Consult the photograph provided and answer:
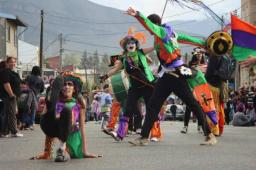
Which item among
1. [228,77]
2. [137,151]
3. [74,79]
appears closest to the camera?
[74,79]

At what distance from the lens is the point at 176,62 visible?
10.3 meters

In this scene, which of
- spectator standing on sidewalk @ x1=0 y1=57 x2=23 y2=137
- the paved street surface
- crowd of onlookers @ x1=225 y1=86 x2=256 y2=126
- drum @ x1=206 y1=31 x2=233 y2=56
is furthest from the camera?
crowd of onlookers @ x1=225 y1=86 x2=256 y2=126

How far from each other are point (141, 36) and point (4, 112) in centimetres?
347

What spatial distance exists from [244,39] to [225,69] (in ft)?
3.25

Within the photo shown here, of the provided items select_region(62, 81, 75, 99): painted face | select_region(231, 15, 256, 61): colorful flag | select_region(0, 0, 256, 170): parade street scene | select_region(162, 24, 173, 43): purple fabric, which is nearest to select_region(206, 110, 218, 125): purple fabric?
select_region(0, 0, 256, 170): parade street scene

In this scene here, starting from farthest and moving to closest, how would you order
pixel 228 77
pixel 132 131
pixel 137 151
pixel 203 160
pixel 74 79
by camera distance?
pixel 132 131, pixel 228 77, pixel 137 151, pixel 74 79, pixel 203 160

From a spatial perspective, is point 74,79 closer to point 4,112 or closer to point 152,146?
point 152,146

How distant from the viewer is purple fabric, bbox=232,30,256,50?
13.6 m

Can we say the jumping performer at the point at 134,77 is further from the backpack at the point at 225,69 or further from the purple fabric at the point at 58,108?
the purple fabric at the point at 58,108

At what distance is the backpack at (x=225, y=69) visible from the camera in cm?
1309

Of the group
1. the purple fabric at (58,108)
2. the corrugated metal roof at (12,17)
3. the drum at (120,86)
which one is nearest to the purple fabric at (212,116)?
the drum at (120,86)

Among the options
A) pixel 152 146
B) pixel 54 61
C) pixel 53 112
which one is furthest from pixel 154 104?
pixel 54 61

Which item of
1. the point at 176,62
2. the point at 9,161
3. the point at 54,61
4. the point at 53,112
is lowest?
the point at 9,161

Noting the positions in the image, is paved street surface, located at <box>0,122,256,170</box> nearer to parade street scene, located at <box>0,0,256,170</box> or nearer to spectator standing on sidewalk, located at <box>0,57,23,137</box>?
parade street scene, located at <box>0,0,256,170</box>
